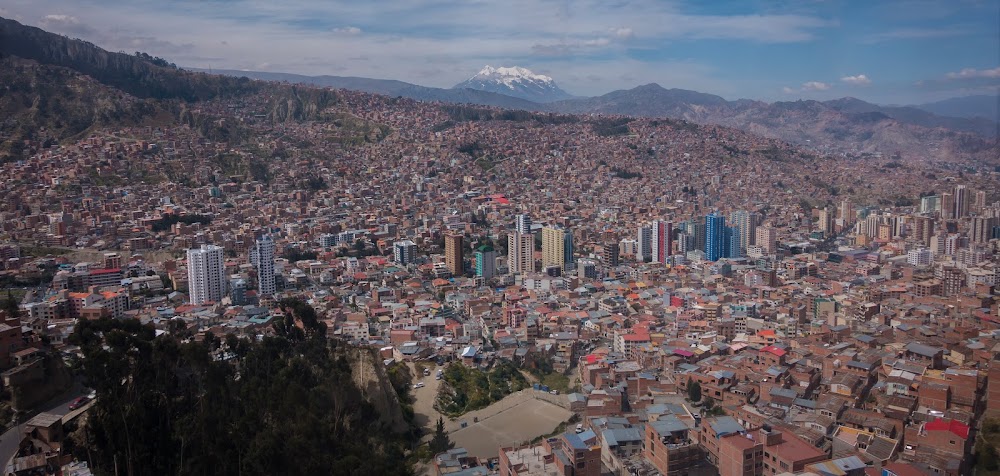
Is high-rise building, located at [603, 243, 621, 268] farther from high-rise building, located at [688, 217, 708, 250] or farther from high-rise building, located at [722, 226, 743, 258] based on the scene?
high-rise building, located at [722, 226, 743, 258]

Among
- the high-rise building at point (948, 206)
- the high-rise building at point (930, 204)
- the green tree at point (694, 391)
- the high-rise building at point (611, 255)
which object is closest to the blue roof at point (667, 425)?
the green tree at point (694, 391)

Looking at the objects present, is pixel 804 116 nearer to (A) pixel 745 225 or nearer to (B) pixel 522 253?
(A) pixel 745 225

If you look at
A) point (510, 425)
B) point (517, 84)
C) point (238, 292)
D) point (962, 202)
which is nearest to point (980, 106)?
point (962, 202)

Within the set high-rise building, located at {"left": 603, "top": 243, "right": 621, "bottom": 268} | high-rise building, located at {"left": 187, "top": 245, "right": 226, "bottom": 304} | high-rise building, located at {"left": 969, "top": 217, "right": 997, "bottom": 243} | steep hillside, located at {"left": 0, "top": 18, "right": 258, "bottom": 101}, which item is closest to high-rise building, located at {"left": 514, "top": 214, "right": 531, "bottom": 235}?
high-rise building, located at {"left": 603, "top": 243, "right": 621, "bottom": 268}

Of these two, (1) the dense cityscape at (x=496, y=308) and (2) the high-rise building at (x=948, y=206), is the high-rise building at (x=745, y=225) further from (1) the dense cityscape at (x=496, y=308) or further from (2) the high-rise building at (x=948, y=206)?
(2) the high-rise building at (x=948, y=206)

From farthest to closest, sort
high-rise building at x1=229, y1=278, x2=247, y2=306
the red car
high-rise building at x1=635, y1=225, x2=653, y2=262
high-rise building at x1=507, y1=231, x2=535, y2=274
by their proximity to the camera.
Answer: high-rise building at x1=635, y1=225, x2=653, y2=262 < high-rise building at x1=507, y1=231, x2=535, y2=274 < high-rise building at x1=229, y1=278, x2=247, y2=306 < the red car
